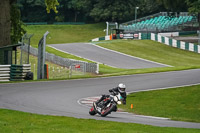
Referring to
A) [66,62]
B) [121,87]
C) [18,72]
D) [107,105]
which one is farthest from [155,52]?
[121,87]

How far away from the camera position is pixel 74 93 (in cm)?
2602

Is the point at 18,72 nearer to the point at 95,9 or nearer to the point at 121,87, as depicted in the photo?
the point at 121,87

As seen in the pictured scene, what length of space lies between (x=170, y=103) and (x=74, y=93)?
18.2ft

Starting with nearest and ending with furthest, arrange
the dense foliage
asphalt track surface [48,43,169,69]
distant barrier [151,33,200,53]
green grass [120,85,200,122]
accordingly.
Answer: green grass [120,85,200,122]
asphalt track surface [48,43,169,69]
distant barrier [151,33,200,53]
the dense foliage

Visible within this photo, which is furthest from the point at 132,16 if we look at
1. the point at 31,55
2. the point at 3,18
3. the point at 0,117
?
the point at 0,117

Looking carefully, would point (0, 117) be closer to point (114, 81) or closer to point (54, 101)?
point (54, 101)

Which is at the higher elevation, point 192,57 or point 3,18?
point 3,18

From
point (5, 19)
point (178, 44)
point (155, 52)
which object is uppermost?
point (5, 19)

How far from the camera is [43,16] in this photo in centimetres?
11369

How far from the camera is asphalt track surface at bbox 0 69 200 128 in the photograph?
18120 millimetres

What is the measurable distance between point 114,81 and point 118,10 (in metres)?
78.8

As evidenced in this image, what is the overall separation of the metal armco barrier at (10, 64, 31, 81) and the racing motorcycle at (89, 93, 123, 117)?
1449 centimetres

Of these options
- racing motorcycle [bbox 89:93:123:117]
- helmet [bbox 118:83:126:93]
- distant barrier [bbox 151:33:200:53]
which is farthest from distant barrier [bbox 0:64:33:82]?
distant barrier [bbox 151:33:200:53]

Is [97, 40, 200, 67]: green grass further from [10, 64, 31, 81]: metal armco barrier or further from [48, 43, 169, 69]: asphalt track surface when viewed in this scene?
[10, 64, 31, 81]: metal armco barrier
